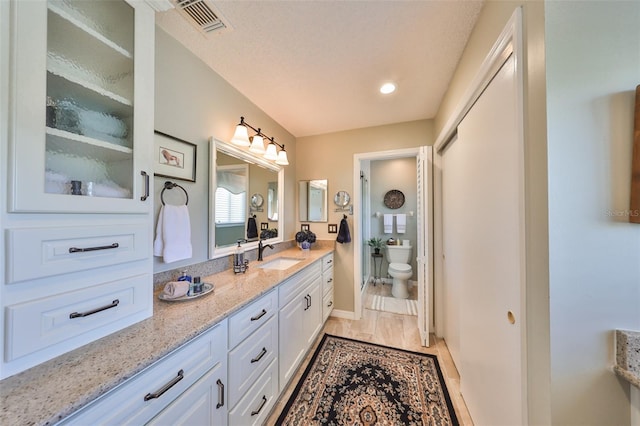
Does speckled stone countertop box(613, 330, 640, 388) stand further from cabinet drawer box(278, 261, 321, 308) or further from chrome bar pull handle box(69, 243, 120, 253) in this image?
chrome bar pull handle box(69, 243, 120, 253)

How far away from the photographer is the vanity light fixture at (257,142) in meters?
1.74

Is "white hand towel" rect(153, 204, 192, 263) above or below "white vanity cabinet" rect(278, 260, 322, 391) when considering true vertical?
above

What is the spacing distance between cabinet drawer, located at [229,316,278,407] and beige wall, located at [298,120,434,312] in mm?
1411

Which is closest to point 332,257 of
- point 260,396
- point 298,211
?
point 298,211

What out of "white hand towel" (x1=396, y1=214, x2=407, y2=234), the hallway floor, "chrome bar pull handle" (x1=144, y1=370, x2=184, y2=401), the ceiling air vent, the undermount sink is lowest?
the hallway floor

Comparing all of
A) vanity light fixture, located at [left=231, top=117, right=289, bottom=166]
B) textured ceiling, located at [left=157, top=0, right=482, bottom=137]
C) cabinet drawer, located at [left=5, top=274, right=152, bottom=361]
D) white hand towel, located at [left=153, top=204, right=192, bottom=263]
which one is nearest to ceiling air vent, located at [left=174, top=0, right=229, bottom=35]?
textured ceiling, located at [left=157, top=0, right=482, bottom=137]

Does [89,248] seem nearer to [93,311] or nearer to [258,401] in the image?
[93,311]

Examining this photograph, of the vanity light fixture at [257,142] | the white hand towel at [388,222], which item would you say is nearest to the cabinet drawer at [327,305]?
the vanity light fixture at [257,142]

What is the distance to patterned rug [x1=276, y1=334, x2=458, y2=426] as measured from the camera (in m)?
1.36

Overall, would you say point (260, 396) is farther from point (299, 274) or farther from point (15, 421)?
point (15, 421)

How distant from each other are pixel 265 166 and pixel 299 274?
120 cm

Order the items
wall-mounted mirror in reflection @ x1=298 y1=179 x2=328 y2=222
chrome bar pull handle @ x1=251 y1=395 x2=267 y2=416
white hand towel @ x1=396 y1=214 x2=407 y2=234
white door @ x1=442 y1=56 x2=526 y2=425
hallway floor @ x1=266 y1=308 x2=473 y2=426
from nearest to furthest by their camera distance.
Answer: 1. white door @ x1=442 y1=56 x2=526 y2=425
2. chrome bar pull handle @ x1=251 y1=395 x2=267 y2=416
3. hallway floor @ x1=266 y1=308 x2=473 y2=426
4. wall-mounted mirror in reflection @ x1=298 y1=179 x2=328 y2=222
5. white hand towel @ x1=396 y1=214 x2=407 y2=234

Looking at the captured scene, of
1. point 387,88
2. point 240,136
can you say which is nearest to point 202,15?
point 240,136

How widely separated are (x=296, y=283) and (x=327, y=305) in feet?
3.14
